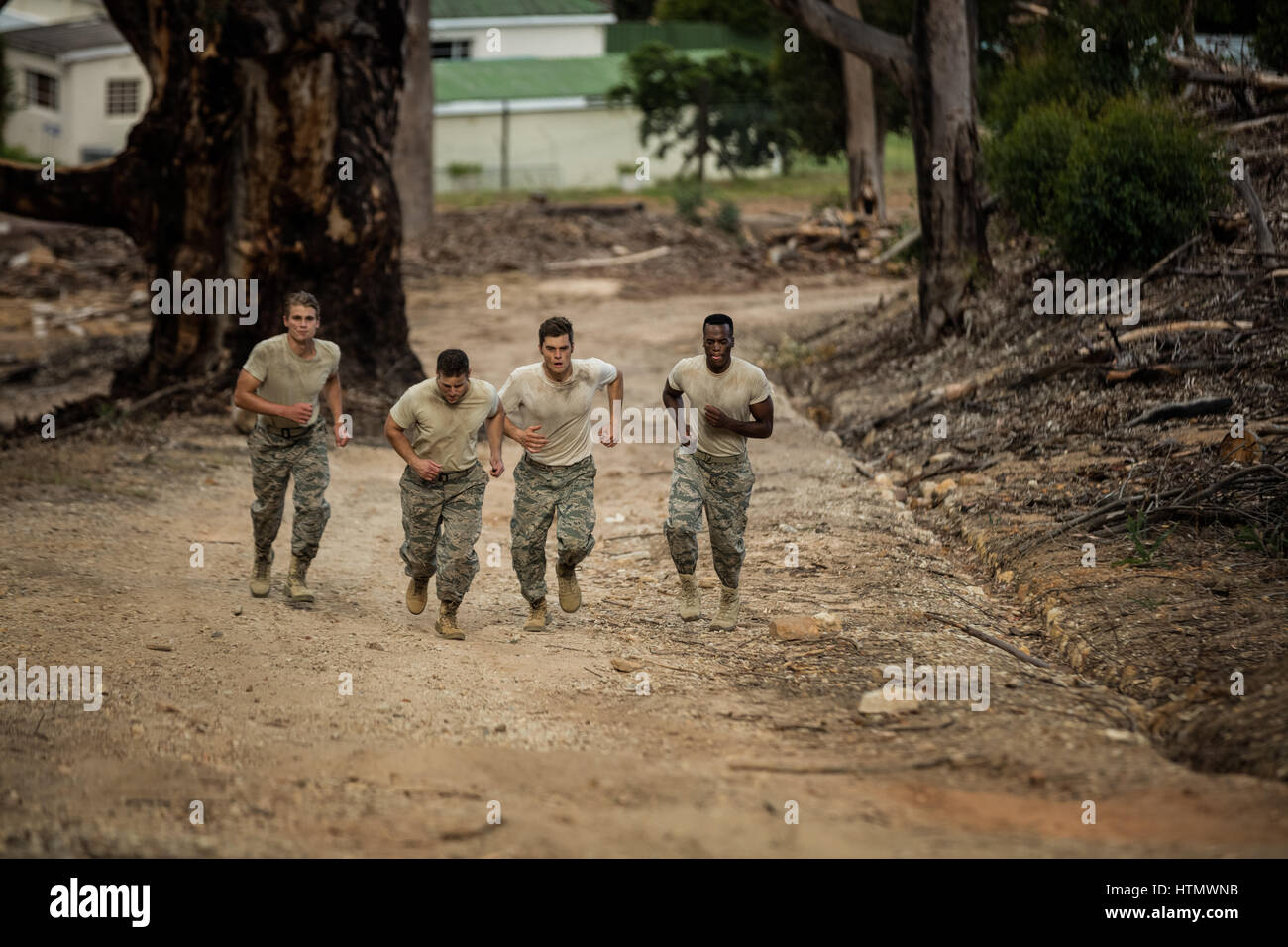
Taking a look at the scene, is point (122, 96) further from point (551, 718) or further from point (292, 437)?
point (551, 718)

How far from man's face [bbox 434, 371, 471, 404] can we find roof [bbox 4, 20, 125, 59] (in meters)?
35.0

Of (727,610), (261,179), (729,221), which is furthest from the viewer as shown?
(729,221)

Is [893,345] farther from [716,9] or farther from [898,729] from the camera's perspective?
[716,9]

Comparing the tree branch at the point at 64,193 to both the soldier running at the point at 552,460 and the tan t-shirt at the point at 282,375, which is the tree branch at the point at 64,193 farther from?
the soldier running at the point at 552,460

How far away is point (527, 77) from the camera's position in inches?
→ 1499

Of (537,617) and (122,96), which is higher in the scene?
→ (122,96)

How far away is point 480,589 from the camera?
8.55 meters

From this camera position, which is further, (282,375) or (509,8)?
(509,8)

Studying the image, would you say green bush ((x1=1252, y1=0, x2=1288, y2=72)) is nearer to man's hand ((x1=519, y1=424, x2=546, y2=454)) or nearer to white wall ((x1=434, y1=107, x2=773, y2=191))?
man's hand ((x1=519, y1=424, x2=546, y2=454))

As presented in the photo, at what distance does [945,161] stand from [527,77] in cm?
2616

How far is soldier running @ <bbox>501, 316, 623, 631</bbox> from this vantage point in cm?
708

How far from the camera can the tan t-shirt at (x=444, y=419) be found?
274 inches

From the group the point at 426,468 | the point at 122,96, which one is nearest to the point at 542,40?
the point at 122,96

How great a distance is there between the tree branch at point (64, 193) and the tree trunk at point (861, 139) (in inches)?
630
